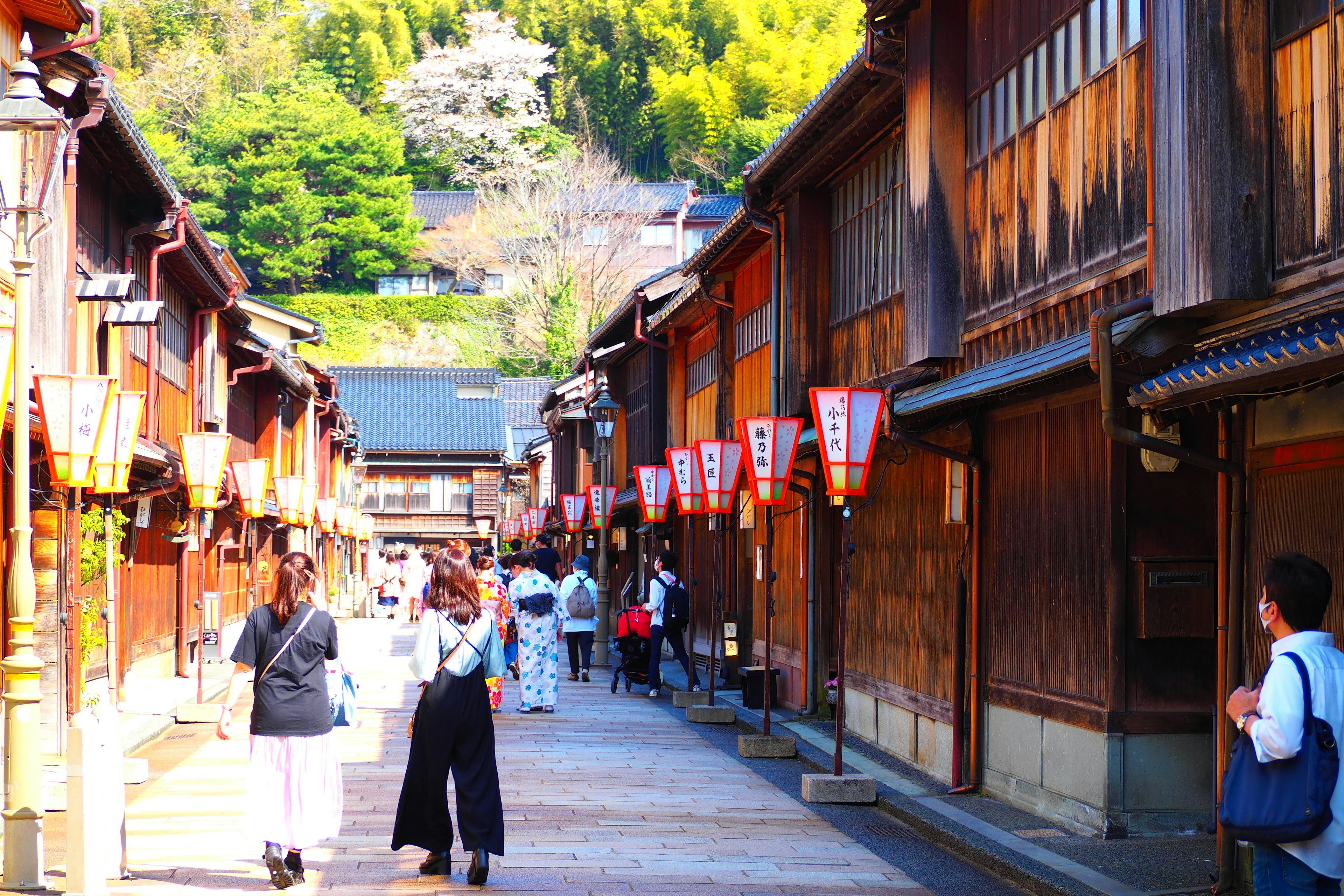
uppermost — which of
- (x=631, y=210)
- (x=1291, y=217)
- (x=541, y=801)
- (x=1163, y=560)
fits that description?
(x=631, y=210)

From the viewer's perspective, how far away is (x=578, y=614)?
20797mm

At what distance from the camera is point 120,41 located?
232ft

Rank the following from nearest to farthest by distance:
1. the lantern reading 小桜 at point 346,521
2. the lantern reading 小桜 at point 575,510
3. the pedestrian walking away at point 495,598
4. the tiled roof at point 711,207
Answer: the pedestrian walking away at point 495,598 < the lantern reading 小桜 at point 575,510 < the lantern reading 小桜 at point 346,521 < the tiled roof at point 711,207

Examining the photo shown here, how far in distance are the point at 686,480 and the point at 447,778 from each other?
34.2 ft

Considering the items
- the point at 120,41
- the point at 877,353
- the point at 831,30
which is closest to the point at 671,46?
the point at 831,30

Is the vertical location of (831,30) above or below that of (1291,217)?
above

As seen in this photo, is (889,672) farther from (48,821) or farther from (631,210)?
(631,210)

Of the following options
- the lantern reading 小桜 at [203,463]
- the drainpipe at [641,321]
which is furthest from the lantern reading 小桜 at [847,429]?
the drainpipe at [641,321]

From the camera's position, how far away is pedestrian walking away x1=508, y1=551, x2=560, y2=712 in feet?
57.9

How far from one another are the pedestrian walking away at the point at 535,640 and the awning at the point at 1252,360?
11339 millimetres

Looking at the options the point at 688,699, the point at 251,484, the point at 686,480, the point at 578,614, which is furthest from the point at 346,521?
the point at 686,480

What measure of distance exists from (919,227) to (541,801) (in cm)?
580

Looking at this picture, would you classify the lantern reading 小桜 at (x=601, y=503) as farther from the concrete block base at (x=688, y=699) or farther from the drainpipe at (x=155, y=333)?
the drainpipe at (x=155, y=333)

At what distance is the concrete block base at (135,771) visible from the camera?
38.3 feet
